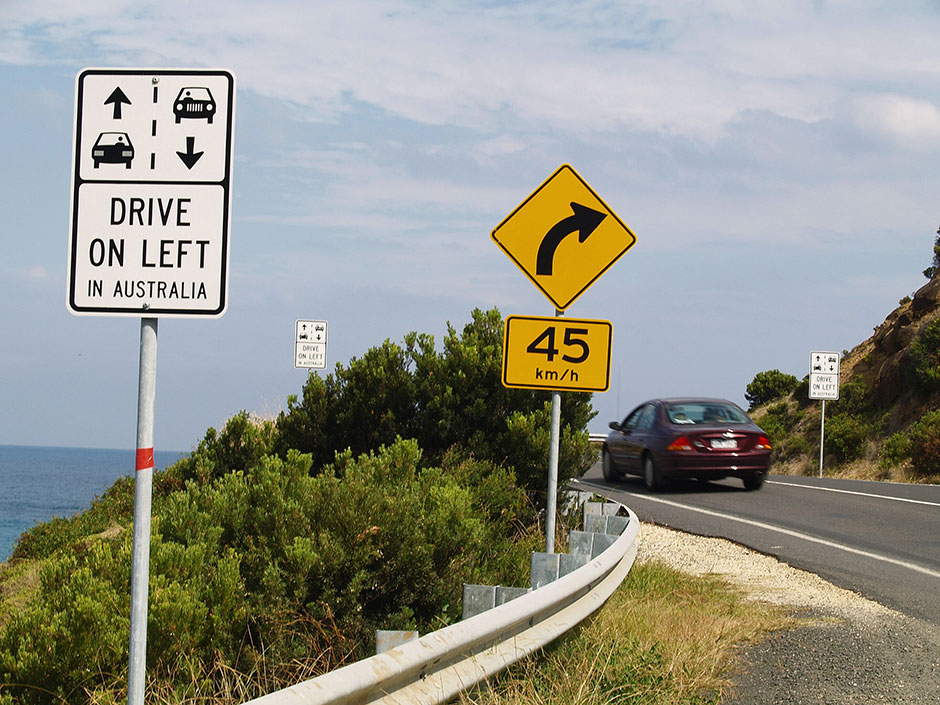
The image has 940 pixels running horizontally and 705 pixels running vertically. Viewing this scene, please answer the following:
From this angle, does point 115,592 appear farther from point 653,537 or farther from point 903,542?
point 903,542

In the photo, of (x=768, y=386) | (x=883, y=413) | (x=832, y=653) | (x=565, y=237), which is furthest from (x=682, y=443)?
(x=768, y=386)

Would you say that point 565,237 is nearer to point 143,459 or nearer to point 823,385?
point 143,459

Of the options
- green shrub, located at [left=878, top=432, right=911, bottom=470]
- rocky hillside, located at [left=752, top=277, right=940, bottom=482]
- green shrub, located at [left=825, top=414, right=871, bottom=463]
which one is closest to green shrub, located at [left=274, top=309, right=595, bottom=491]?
rocky hillside, located at [left=752, top=277, right=940, bottom=482]

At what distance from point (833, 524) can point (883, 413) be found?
71.0 ft

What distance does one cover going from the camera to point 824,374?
28094 millimetres

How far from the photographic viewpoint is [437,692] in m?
3.93

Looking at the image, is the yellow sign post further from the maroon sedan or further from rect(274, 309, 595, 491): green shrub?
the maroon sedan

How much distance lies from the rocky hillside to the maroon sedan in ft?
24.1

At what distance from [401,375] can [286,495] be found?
4.17 metres

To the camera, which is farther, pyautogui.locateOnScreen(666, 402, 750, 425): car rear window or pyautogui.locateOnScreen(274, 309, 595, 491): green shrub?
pyautogui.locateOnScreen(666, 402, 750, 425): car rear window

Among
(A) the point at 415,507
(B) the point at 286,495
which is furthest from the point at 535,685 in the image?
(B) the point at 286,495

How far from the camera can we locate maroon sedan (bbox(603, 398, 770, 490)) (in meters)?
18.3

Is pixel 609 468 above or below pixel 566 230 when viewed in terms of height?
below

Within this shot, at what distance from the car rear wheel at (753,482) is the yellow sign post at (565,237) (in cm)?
1184
